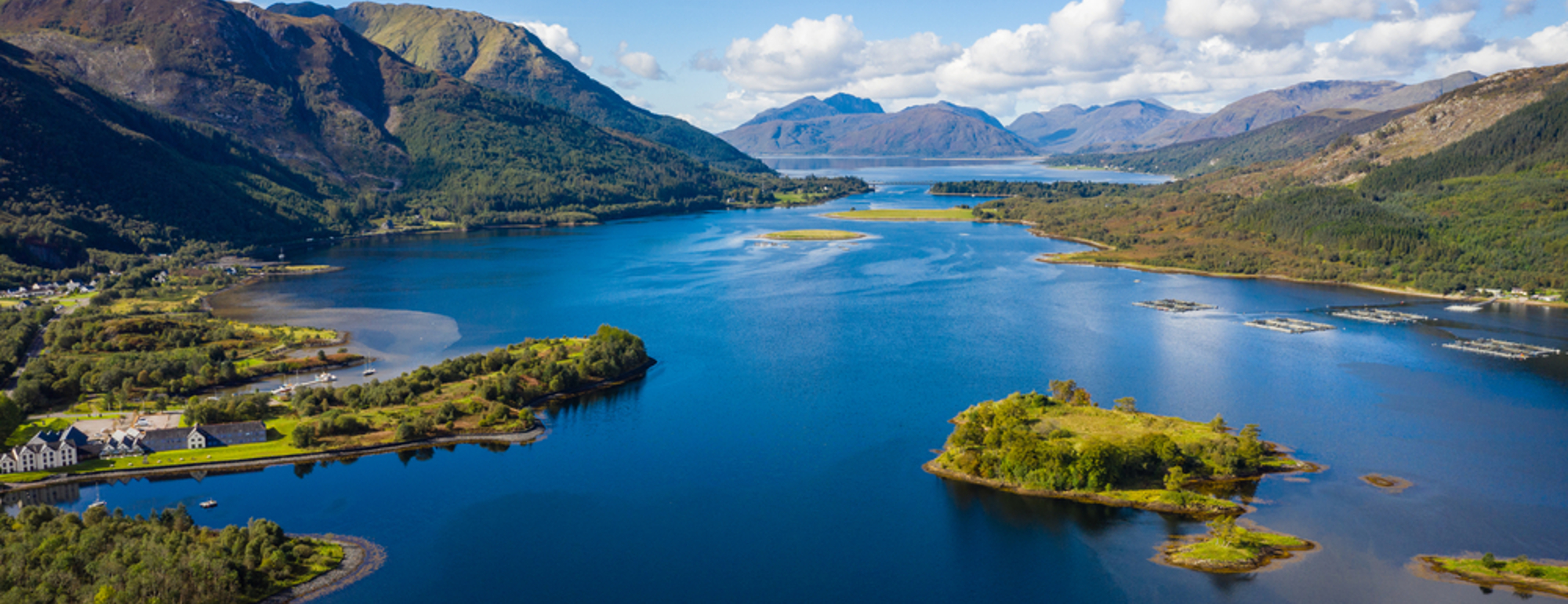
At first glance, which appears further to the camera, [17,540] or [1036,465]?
[1036,465]

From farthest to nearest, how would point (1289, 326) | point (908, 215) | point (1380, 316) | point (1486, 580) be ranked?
point (908, 215) < point (1380, 316) < point (1289, 326) < point (1486, 580)

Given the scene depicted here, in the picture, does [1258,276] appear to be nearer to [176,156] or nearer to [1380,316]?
[1380,316]

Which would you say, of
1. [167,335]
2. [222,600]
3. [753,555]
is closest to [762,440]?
[753,555]

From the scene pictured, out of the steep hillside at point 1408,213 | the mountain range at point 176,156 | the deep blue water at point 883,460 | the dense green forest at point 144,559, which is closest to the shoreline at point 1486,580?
the deep blue water at point 883,460

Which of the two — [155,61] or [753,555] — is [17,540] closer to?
[753,555]

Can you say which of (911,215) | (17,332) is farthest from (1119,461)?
(911,215)

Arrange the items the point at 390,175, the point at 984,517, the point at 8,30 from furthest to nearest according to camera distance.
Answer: the point at 390,175 < the point at 8,30 < the point at 984,517

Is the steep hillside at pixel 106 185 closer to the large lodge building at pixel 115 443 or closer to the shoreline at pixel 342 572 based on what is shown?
the large lodge building at pixel 115 443
